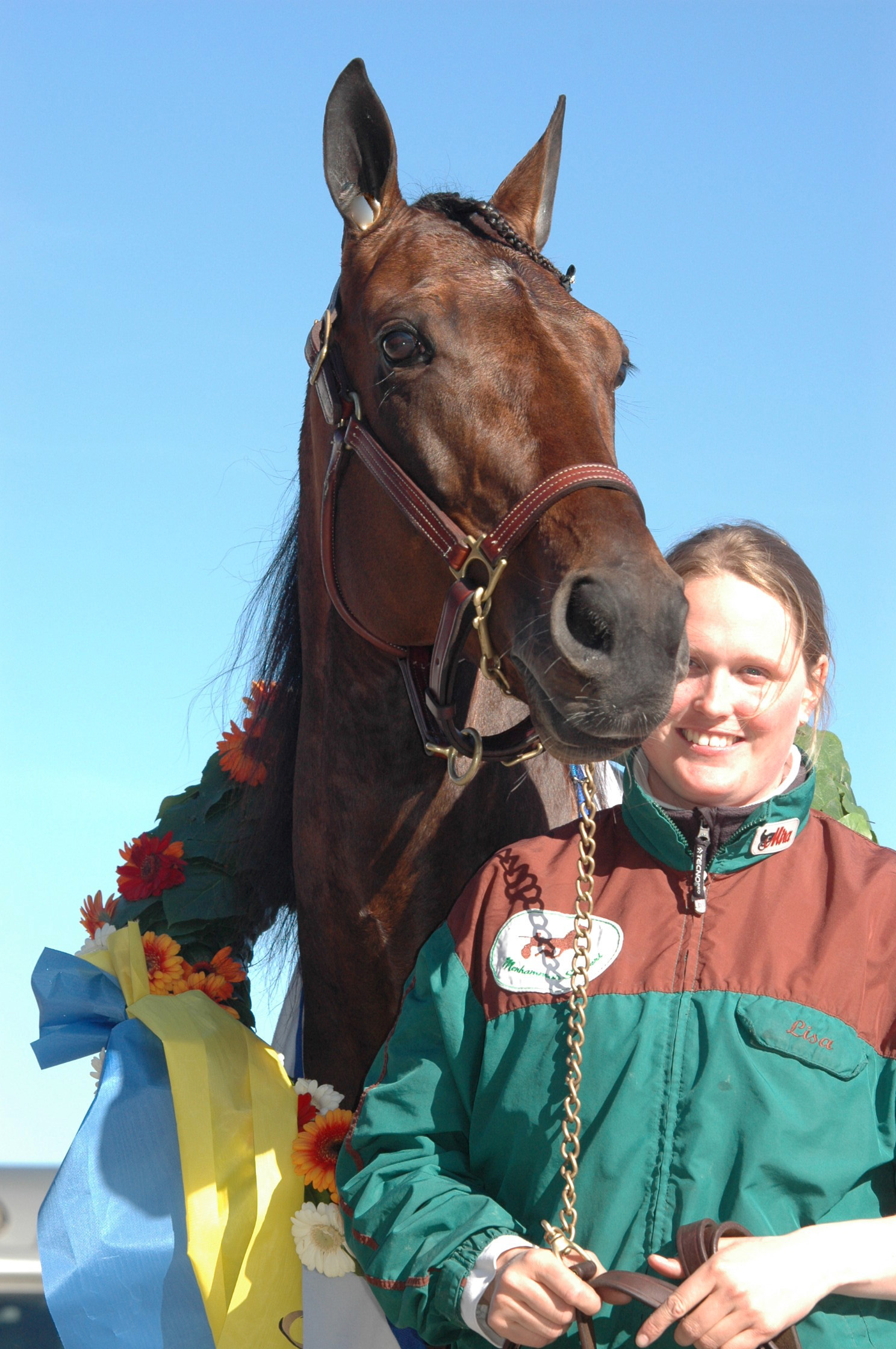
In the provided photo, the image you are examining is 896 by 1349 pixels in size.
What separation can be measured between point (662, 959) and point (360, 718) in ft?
3.55

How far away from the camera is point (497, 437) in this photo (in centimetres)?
228

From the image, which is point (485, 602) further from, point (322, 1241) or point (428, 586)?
point (322, 1241)

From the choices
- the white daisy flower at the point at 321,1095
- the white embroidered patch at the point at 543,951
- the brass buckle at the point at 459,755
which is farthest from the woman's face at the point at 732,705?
the white daisy flower at the point at 321,1095

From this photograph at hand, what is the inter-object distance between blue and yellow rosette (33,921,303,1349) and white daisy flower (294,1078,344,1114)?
0.09 ft

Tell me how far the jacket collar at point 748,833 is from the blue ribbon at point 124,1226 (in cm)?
132

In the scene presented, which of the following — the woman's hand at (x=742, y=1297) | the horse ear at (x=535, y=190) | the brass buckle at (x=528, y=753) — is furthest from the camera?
the horse ear at (x=535, y=190)

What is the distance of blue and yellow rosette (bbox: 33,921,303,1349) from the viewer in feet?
8.09

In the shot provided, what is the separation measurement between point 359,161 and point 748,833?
1.74 metres

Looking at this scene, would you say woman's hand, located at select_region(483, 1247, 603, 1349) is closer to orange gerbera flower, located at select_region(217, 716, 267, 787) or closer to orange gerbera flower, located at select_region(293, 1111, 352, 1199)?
orange gerbera flower, located at select_region(293, 1111, 352, 1199)

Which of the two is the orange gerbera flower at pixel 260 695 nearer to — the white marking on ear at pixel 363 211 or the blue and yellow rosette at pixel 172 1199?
the blue and yellow rosette at pixel 172 1199

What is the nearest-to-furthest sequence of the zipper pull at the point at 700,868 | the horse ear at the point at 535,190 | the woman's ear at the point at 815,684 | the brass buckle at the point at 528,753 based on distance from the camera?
the zipper pull at the point at 700,868
the woman's ear at the point at 815,684
the brass buckle at the point at 528,753
the horse ear at the point at 535,190

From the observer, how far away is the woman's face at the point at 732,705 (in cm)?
200

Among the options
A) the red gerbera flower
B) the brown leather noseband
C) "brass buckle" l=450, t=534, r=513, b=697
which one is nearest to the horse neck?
the red gerbera flower

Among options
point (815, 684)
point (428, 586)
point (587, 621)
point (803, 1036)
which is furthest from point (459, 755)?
point (803, 1036)
